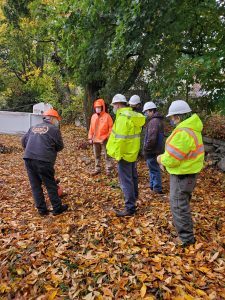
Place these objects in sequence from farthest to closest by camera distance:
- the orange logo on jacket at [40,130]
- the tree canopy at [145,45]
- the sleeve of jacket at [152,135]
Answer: the tree canopy at [145,45] < the sleeve of jacket at [152,135] < the orange logo on jacket at [40,130]

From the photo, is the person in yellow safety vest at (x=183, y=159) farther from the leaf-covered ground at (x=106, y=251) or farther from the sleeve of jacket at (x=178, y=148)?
the leaf-covered ground at (x=106, y=251)

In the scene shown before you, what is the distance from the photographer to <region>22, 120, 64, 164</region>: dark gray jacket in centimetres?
509

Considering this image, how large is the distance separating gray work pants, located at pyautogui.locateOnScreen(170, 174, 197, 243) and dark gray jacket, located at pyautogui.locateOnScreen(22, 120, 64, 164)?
2109mm

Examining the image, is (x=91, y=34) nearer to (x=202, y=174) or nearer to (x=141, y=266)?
(x=202, y=174)

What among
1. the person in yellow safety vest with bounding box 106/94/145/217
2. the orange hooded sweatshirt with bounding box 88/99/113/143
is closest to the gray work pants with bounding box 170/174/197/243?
the person in yellow safety vest with bounding box 106/94/145/217

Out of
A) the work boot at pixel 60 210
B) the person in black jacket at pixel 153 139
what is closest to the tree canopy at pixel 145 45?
the person in black jacket at pixel 153 139

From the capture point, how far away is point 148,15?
257 inches

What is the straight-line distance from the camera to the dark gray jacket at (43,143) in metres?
5.09

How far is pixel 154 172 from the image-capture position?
6336 millimetres

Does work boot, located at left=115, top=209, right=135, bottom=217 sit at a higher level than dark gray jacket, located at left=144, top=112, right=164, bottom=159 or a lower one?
lower

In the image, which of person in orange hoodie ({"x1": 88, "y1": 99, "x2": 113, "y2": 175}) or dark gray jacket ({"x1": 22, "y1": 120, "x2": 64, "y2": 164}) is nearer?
dark gray jacket ({"x1": 22, "y1": 120, "x2": 64, "y2": 164})

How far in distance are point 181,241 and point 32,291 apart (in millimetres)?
2092

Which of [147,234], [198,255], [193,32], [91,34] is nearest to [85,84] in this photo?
[91,34]

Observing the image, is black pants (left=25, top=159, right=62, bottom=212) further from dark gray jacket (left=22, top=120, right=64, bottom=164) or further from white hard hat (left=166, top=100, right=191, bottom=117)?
white hard hat (left=166, top=100, right=191, bottom=117)
